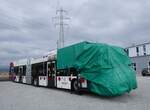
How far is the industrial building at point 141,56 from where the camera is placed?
54.1m

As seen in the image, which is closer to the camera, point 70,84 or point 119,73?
point 119,73

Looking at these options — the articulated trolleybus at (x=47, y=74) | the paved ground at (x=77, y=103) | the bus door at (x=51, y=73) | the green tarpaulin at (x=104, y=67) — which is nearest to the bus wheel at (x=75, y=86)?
the articulated trolleybus at (x=47, y=74)

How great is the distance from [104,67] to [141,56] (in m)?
46.8

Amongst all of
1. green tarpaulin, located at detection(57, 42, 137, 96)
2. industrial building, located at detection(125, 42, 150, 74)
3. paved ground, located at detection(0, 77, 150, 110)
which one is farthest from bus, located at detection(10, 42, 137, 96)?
industrial building, located at detection(125, 42, 150, 74)

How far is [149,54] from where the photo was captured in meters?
53.4

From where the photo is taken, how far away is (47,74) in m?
18.6

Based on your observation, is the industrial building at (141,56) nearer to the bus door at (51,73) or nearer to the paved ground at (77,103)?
the bus door at (51,73)

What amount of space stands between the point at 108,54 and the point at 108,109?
404 cm

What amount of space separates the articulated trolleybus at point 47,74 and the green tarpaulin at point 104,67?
2.42 ft

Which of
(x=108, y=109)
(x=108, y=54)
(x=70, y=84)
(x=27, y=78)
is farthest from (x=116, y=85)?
(x=27, y=78)

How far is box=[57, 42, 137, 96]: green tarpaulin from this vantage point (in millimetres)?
11266

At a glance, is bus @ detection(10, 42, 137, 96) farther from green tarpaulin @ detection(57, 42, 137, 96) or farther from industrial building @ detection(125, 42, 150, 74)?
industrial building @ detection(125, 42, 150, 74)

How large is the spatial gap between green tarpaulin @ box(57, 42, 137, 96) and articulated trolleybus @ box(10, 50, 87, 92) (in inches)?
29.1

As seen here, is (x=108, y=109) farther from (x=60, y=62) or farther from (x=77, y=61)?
(x=60, y=62)
